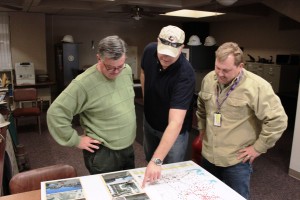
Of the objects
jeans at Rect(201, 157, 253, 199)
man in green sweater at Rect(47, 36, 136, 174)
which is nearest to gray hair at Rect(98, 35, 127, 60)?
man in green sweater at Rect(47, 36, 136, 174)

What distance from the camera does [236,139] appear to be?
160 cm

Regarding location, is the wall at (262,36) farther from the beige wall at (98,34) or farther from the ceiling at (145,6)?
the ceiling at (145,6)

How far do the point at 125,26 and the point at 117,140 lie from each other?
6.30 metres

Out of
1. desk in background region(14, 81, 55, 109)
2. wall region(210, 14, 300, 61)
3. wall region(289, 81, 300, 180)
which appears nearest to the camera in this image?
wall region(289, 81, 300, 180)

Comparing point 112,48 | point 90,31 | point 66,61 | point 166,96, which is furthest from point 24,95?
point 112,48

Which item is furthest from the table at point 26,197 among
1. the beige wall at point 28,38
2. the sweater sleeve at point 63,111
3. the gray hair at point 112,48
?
the beige wall at point 28,38

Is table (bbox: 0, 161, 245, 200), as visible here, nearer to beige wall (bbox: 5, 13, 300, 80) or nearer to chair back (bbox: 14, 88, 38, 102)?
chair back (bbox: 14, 88, 38, 102)

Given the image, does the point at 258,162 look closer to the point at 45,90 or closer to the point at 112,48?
the point at 112,48

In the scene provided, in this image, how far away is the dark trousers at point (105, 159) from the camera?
5.12 feet

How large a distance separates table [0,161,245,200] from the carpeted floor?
159 cm

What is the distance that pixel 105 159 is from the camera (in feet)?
5.16

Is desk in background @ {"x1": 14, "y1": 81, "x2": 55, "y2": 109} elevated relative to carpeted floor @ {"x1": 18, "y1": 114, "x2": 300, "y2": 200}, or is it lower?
elevated

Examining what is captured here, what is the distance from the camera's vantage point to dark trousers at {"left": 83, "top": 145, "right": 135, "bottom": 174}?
156 centimetres

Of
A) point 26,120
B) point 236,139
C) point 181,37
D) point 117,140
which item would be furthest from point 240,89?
point 26,120
